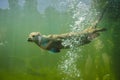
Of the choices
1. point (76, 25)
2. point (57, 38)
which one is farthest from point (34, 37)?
point (76, 25)

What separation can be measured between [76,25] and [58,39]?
0.55m

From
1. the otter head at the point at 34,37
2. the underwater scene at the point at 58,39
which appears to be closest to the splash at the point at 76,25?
the underwater scene at the point at 58,39

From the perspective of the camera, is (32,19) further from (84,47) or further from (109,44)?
(109,44)

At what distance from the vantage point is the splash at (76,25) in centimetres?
701

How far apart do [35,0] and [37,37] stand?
0.87 metres

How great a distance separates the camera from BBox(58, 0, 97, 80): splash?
701 centimetres

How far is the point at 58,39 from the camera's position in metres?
6.77

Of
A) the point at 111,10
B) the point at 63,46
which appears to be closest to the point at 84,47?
the point at 63,46

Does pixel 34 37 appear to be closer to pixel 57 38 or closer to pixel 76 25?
pixel 57 38

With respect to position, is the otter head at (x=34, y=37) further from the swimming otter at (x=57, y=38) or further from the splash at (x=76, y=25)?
the splash at (x=76, y=25)

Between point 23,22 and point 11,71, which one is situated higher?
point 23,22

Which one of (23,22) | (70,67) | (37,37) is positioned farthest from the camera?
(70,67)

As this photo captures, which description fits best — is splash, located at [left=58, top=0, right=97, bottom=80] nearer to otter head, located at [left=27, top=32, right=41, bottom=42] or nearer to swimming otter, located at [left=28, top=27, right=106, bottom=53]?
swimming otter, located at [left=28, top=27, right=106, bottom=53]

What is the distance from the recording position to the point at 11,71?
741cm
